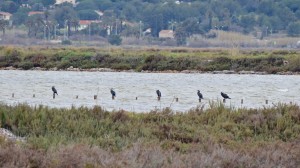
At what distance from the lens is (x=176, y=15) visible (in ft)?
524

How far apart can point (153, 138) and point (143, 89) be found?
2622cm

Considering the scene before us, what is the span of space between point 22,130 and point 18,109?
121 centimetres

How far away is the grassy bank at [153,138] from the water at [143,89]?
8879 millimetres

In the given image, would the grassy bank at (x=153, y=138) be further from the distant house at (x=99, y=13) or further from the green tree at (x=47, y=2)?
the green tree at (x=47, y=2)

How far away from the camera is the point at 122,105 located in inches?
1283

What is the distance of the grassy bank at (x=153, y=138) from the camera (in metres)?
14.0

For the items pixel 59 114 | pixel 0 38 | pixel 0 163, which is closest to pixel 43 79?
pixel 59 114

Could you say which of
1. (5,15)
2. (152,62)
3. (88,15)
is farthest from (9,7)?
(152,62)

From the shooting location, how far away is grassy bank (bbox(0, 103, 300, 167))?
45.9 feet

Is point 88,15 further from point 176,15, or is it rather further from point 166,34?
point 166,34

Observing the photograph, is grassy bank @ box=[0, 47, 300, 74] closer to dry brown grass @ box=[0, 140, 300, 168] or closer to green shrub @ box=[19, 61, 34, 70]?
green shrub @ box=[19, 61, 34, 70]

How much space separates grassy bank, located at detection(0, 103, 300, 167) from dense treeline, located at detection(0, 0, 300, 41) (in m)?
113

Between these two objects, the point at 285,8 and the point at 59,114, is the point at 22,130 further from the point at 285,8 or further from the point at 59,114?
the point at 285,8

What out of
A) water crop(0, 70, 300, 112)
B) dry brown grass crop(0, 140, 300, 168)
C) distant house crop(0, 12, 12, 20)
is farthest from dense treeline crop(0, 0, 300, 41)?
dry brown grass crop(0, 140, 300, 168)
